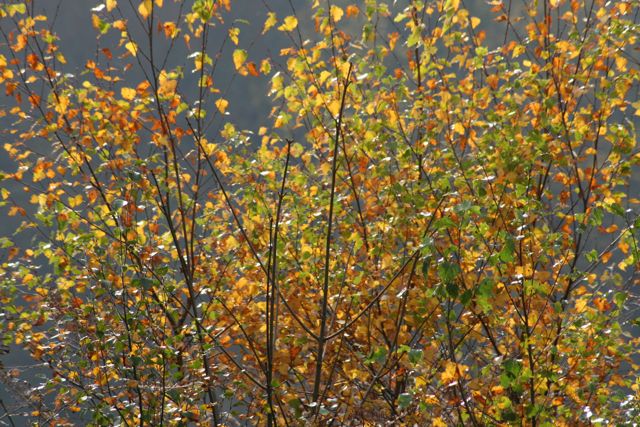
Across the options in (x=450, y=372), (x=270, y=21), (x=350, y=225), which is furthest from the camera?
(x=350, y=225)

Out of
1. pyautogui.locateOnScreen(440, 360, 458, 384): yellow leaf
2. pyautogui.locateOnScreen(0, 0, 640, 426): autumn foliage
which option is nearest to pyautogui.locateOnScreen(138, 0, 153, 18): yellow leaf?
pyautogui.locateOnScreen(0, 0, 640, 426): autumn foliage

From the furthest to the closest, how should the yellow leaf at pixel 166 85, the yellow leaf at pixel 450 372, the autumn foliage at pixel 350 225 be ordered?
the yellow leaf at pixel 166 85 < the autumn foliage at pixel 350 225 < the yellow leaf at pixel 450 372

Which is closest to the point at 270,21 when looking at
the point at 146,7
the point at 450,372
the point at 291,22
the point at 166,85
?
the point at 291,22

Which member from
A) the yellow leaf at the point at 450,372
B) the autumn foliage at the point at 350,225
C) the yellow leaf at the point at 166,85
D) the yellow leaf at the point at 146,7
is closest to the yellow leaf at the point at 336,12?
the autumn foliage at the point at 350,225

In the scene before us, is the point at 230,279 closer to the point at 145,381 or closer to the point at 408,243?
the point at 145,381

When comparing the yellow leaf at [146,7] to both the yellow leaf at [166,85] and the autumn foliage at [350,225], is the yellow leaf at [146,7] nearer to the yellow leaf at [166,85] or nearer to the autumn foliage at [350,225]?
the autumn foliage at [350,225]

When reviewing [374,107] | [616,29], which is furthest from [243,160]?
[616,29]

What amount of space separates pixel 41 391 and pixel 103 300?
95 centimetres

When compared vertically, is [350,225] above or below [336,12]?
below

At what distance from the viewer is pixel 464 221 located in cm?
335

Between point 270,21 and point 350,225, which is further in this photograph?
point 350,225

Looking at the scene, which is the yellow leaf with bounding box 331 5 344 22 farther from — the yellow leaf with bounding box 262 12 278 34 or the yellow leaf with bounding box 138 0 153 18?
the yellow leaf with bounding box 138 0 153 18

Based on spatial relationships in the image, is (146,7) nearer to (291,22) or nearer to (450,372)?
(291,22)

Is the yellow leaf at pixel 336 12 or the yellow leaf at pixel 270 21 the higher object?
the yellow leaf at pixel 336 12
